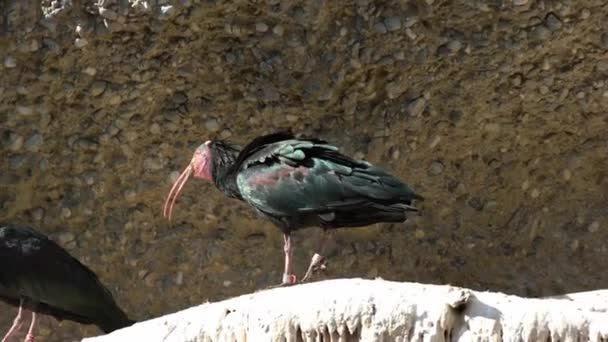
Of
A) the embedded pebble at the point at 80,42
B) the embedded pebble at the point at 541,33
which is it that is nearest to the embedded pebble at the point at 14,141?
the embedded pebble at the point at 80,42

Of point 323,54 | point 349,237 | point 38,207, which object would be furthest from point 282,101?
point 38,207

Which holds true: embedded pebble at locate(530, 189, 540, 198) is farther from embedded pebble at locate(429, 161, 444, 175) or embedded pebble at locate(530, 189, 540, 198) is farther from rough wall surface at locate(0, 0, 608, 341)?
embedded pebble at locate(429, 161, 444, 175)

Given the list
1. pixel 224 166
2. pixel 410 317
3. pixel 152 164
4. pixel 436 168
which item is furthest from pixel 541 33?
pixel 410 317

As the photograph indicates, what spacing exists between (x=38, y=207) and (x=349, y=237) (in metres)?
1.76

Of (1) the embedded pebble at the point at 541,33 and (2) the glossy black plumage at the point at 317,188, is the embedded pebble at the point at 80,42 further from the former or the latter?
(1) the embedded pebble at the point at 541,33

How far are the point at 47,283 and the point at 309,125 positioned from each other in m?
1.85

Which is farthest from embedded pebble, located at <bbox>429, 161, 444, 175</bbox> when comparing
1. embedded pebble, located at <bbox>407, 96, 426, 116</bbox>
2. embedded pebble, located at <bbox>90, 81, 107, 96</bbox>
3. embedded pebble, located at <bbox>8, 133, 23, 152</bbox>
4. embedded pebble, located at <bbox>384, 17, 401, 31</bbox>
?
embedded pebble, located at <bbox>8, 133, 23, 152</bbox>

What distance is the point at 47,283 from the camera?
7.09 meters

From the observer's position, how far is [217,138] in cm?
818

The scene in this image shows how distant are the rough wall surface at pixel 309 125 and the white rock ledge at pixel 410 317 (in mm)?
2909

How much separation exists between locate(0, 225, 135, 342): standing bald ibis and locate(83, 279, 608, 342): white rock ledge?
2.05m

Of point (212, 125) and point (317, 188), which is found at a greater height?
point (317, 188)

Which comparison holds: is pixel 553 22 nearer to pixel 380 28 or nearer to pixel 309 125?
pixel 380 28

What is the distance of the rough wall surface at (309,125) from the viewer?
7895 mm
